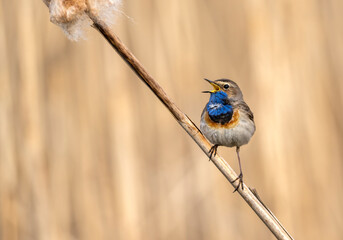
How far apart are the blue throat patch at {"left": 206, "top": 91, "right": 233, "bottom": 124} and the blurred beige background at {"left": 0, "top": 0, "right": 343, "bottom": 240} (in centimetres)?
73

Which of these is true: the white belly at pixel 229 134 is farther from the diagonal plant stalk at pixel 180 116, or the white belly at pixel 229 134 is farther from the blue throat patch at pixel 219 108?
the diagonal plant stalk at pixel 180 116

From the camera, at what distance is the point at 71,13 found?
45.3 inches

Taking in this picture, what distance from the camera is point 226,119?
6.46 feet

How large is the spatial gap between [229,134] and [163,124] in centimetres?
102

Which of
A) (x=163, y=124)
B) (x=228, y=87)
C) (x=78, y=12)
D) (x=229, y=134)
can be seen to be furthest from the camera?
(x=163, y=124)

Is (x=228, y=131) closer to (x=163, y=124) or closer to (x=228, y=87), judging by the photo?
(x=228, y=87)

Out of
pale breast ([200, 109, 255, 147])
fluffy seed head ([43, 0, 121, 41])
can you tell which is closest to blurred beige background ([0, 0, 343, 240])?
pale breast ([200, 109, 255, 147])

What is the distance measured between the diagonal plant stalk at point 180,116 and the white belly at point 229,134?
558 millimetres

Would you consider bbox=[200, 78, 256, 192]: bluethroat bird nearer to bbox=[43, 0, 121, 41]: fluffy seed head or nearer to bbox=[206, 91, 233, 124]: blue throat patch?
bbox=[206, 91, 233, 124]: blue throat patch

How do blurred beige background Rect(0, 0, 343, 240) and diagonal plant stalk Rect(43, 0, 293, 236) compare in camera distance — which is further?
blurred beige background Rect(0, 0, 343, 240)

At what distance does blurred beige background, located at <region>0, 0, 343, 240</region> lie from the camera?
8.18ft

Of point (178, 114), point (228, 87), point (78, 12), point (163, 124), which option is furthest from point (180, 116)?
point (163, 124)

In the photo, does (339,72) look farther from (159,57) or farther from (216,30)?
(159,57)

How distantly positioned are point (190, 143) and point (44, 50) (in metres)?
1.09
